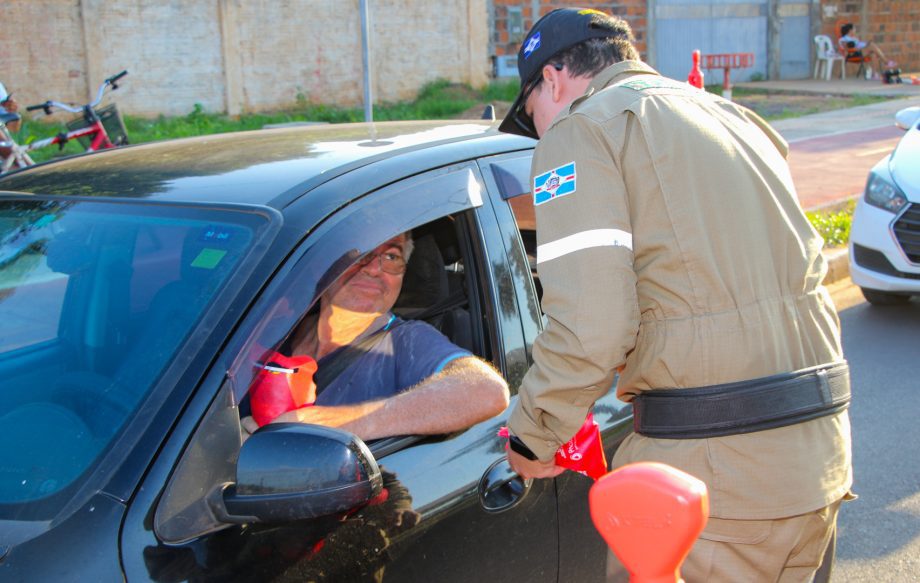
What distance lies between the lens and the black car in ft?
5.73

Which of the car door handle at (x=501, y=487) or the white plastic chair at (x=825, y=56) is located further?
the white plastic chair at (x=825, y=56)

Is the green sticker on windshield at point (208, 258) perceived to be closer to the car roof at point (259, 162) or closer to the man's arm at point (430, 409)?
the car roof at point (259, 162)

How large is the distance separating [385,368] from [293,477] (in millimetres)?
850

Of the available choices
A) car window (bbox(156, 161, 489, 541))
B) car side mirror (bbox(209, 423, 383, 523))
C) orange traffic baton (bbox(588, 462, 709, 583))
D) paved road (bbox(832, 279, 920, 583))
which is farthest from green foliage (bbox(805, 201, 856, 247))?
orange traffic baton (bbox(588, 462, 709, 583))

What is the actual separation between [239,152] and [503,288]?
0.81 meters

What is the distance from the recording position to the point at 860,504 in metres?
4.08

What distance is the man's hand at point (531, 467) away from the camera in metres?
2.13

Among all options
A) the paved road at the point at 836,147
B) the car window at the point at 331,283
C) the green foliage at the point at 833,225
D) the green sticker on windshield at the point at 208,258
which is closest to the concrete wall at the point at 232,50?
the paved road at the point at 836,147

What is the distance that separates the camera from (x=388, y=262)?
8.99 feet

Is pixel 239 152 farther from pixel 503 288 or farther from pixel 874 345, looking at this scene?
pixel 874 345

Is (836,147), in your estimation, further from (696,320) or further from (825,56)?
(696,320)

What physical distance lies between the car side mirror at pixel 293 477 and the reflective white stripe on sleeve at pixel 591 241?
563 mm

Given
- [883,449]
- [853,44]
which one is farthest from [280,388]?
[853,44]

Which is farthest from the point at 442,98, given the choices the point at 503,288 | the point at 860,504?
the point at 503,288
